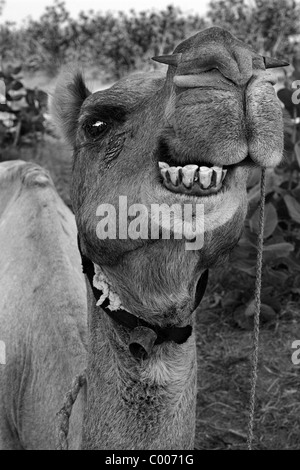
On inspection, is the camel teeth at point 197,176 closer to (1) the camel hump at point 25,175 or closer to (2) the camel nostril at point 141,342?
(2) the camel nostril at point 141,342

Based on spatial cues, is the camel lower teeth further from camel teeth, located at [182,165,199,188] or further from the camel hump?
the camel hump

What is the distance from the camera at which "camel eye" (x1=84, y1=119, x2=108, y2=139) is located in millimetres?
2135

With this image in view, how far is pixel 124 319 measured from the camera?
2074 mm

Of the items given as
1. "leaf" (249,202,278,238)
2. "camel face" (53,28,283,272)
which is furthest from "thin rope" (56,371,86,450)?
"leaf" (249,202,278,238)

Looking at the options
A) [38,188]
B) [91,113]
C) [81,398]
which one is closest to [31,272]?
[38,188]

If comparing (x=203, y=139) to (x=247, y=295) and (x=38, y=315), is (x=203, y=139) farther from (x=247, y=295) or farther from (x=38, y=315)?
(x=247, y=295)

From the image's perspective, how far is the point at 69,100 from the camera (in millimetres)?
2434

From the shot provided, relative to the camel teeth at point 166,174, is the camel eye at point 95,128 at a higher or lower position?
higher

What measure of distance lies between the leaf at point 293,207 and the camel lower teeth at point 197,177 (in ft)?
10.7

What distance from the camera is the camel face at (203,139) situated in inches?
65.7

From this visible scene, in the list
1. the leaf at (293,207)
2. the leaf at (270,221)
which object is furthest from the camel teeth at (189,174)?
the leaf at (293,207)

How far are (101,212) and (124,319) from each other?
31cm

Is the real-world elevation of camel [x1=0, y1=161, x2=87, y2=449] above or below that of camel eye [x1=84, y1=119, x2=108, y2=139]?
below
